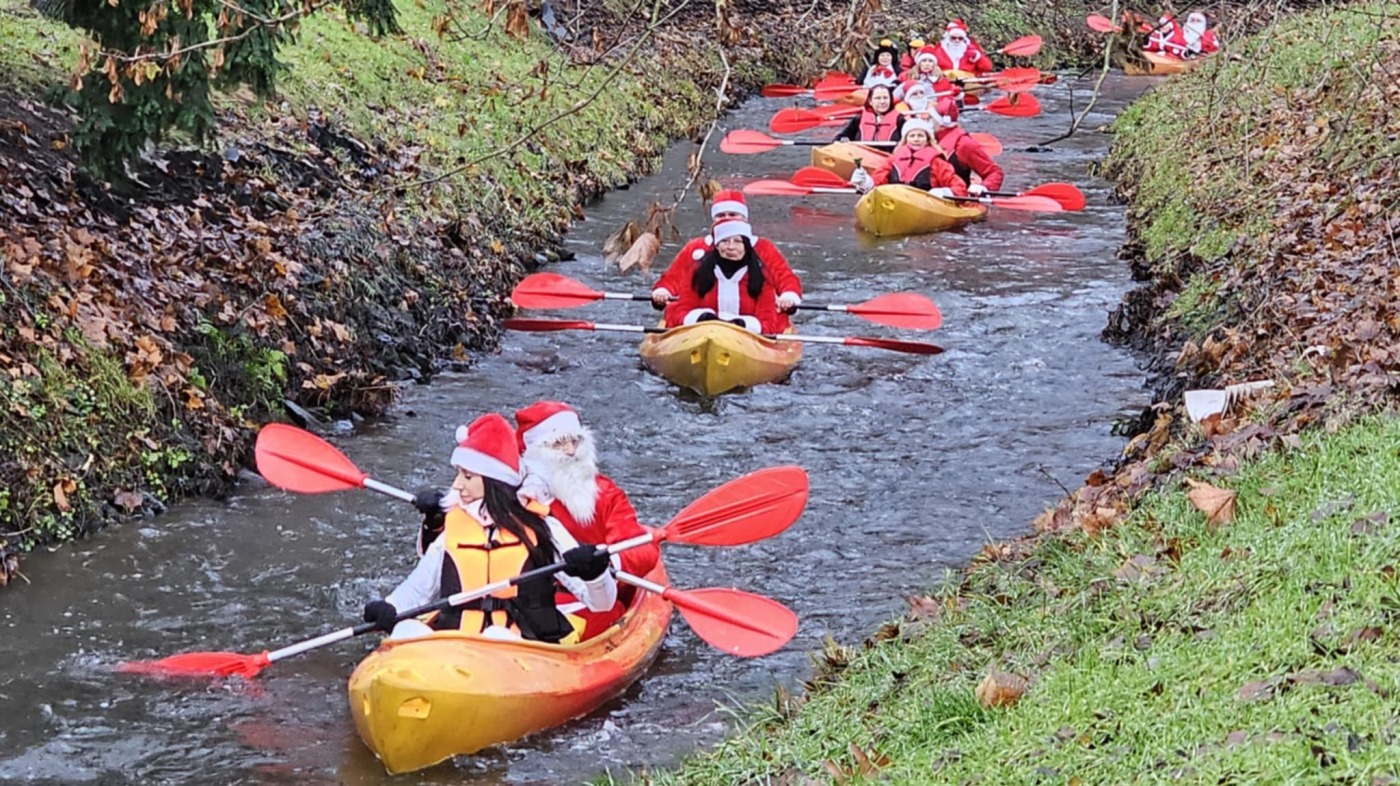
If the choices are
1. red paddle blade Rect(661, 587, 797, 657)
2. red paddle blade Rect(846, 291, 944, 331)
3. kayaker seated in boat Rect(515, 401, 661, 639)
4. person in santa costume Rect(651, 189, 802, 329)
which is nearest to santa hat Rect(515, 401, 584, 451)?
kayaker seated in boat Rect(515, 401, 661, 639)

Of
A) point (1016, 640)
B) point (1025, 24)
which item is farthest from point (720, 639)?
point (1025, 24)

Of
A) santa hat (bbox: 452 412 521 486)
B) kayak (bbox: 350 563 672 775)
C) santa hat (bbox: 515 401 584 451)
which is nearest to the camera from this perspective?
kayak (bbox: 350 563 672 775)

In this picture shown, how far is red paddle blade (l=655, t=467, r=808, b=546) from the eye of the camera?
713 centimetres

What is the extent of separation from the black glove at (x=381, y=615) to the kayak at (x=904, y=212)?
1063 cm

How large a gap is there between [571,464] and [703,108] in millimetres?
15198

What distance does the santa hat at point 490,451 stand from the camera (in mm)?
6340

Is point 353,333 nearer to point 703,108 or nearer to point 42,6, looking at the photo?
point 42,6

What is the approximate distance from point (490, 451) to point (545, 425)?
0.56m

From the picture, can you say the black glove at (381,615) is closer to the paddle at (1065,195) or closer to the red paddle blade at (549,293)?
the red paddle blade at (549,293)

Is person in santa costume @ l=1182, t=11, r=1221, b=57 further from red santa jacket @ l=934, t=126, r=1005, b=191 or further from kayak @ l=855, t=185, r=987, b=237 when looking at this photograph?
kayak @ l=855, t=185, r=987, b=237

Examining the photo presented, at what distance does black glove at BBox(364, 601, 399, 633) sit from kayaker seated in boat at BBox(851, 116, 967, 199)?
1166 cm

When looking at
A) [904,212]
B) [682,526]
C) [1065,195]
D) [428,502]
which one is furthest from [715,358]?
[1065,195]

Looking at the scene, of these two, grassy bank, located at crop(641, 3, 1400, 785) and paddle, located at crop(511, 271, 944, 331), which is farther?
paddle, located at crop(511, 271, 944, 331)

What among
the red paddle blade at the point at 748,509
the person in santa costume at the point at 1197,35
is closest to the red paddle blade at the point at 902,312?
the red paddle blade at the point at 748,509
